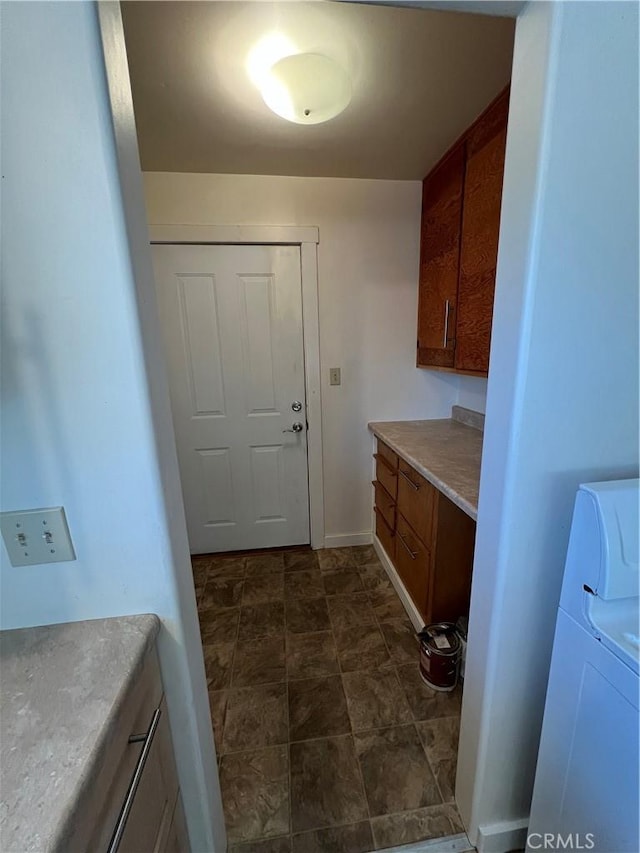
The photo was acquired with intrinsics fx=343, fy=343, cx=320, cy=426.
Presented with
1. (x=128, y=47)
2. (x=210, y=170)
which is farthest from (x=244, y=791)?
(x=210, y=170)

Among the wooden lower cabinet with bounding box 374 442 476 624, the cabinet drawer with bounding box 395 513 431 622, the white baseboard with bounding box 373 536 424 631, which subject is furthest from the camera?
the white baseboard with bounding box 373 536 424 631

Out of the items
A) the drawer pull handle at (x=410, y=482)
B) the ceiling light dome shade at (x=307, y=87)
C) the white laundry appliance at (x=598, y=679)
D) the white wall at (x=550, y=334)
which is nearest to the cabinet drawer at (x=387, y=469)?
the drawer pull handle at (x=410, y=482)

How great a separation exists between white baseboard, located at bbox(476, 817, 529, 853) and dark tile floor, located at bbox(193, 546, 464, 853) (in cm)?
8

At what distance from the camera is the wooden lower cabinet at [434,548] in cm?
149

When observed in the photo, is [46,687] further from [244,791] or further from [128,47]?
[128,47]

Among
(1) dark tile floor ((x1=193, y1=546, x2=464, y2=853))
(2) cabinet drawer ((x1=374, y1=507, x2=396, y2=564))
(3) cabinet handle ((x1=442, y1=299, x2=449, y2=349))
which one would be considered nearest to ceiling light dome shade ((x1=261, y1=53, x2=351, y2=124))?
(3) cabinet handle ((x1=442, y1=299, x2=449, y2=349))

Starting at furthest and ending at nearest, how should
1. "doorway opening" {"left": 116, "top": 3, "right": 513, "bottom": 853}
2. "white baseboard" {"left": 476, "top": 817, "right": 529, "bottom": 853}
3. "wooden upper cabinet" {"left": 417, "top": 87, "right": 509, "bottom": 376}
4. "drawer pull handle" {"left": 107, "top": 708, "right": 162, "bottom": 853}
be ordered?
"wooden upper cabinet" {"left": 417, "top": 87, "right": 509, "bottom": 376} < "doorway opening" {"left": 116, "top": 3, "right": 513, "bottom": 853} < "white baseboard" {"left": 476, "top": 817, "right": 529, "bottom": 853} < "drawer pull handle" {"left": 107, "top": 708, "right": 162, "bottom": 853}

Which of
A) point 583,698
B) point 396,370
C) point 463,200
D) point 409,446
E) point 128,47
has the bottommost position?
point 583,698

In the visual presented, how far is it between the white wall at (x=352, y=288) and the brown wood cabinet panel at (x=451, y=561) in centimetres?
93

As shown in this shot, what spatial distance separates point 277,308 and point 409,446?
1.15 m

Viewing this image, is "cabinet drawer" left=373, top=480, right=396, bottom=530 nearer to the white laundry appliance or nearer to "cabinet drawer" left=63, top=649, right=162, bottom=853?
the white laundry appliance

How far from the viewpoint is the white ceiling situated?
0.98 m

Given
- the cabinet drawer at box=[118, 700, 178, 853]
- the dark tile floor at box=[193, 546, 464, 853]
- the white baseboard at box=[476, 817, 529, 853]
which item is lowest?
the dark tile floor at box=[193, 546, 464, 853]

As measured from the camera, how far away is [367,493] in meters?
2.44
